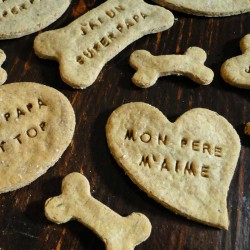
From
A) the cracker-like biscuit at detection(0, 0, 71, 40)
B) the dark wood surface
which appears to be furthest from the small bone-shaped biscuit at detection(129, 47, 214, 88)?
the cracker-like biscuit at detection(0, 0, 71, 40)

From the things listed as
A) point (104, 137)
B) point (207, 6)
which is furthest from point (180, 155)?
point (207, 6)

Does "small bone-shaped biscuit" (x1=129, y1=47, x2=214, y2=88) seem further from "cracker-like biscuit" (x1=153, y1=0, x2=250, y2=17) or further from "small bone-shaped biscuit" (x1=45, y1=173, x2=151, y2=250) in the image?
"small bone-shaped biscuit" (x1=45, y1=173, x2=151, y2=250)

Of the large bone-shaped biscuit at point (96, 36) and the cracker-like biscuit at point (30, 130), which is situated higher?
the large bone-shaped biscuit at point (96, 36)

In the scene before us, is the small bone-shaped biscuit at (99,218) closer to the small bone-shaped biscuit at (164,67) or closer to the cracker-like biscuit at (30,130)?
the cracker-like biscuit at (30,130)

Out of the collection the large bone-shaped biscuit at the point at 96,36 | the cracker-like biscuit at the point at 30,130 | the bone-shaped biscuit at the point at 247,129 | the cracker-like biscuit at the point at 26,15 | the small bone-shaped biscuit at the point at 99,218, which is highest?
the cracker-like biscuit at the point at 26,15

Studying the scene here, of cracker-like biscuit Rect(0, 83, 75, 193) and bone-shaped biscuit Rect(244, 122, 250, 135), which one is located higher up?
cracker-like biscuit Rect(0, 83, 75, 193)

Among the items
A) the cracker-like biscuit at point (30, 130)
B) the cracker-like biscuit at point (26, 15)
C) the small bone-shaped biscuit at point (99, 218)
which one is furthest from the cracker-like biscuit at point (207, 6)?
the small bone-shaped biscuit at point (99, 218)

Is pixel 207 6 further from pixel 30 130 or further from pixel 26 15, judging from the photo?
pixel 30 130
